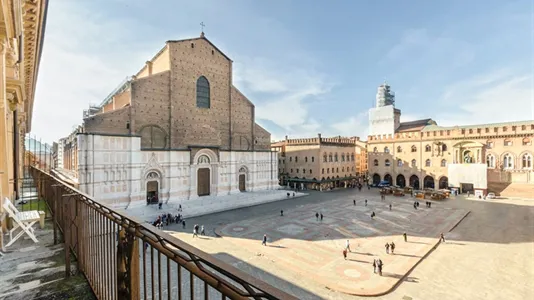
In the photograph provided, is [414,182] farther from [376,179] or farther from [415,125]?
[415,125]

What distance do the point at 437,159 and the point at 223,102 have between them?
3687 cm

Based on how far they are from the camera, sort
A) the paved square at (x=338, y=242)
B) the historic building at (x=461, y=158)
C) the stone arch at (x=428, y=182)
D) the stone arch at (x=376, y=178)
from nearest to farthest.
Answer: the paved square at (x=338, y=242) → the historic building at (x=461, y=158) → the stone arch at (x=428, y=182) → the stone arch at (x=376, y=178)

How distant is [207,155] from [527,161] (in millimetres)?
44796

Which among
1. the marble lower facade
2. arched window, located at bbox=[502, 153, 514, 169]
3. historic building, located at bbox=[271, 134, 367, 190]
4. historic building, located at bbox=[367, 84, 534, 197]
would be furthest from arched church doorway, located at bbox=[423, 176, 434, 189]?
the marble lower facade

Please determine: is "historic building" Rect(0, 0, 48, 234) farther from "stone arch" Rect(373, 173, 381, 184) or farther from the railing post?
"stone arch" Rect(373, 173, 381, 184)

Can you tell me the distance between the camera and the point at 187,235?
19047 millimetres

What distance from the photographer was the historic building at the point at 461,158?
35.5 m

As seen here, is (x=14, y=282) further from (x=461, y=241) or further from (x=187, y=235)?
(x=461, y=241)

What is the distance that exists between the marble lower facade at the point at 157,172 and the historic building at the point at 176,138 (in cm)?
9

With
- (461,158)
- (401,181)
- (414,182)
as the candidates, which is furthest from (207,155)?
(461,158)

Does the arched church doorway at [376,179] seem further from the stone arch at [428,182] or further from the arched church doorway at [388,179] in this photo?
the stone arch at [428,182]

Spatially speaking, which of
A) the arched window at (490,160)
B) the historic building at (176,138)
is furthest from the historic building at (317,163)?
the arched window at (490,160)

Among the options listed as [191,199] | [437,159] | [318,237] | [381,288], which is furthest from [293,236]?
[437,159]

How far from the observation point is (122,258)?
2.40 meters
